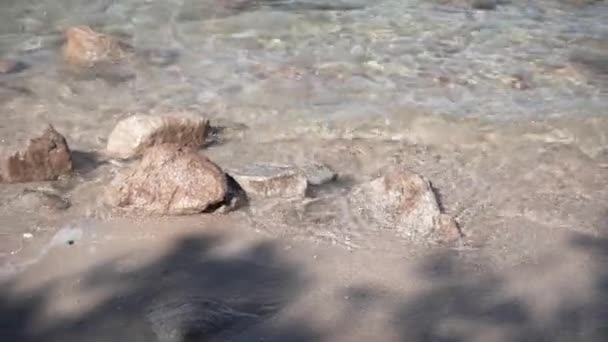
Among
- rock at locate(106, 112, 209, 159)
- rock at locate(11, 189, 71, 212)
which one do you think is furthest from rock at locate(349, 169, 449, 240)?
rock at locate(11, 189, 71, 212)

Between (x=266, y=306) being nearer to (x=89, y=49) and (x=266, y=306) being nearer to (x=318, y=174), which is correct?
(x=318, y=174)

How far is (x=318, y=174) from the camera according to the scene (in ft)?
13.6

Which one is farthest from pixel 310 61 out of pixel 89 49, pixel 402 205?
pixel 402 205

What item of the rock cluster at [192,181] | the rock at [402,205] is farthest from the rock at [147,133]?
the rock at [402,205]

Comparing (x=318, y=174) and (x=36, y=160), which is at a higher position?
(x=36, y=160)

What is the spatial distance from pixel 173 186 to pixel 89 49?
8.42ft

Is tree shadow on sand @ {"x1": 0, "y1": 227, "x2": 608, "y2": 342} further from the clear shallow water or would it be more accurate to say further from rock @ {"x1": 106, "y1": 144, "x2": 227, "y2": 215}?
the clear shallow water

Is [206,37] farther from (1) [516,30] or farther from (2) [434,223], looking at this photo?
(2) [434,223]

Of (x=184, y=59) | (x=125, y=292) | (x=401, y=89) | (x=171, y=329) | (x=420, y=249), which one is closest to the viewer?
(x=171, y=329)

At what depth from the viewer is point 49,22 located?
22.8 feet

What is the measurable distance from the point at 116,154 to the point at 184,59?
1.87 meters

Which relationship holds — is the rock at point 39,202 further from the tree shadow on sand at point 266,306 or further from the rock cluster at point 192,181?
the tree shadow on sand at point 266,306

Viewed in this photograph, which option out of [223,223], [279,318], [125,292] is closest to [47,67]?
[223,223]

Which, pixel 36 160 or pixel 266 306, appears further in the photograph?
pixel 36 160
